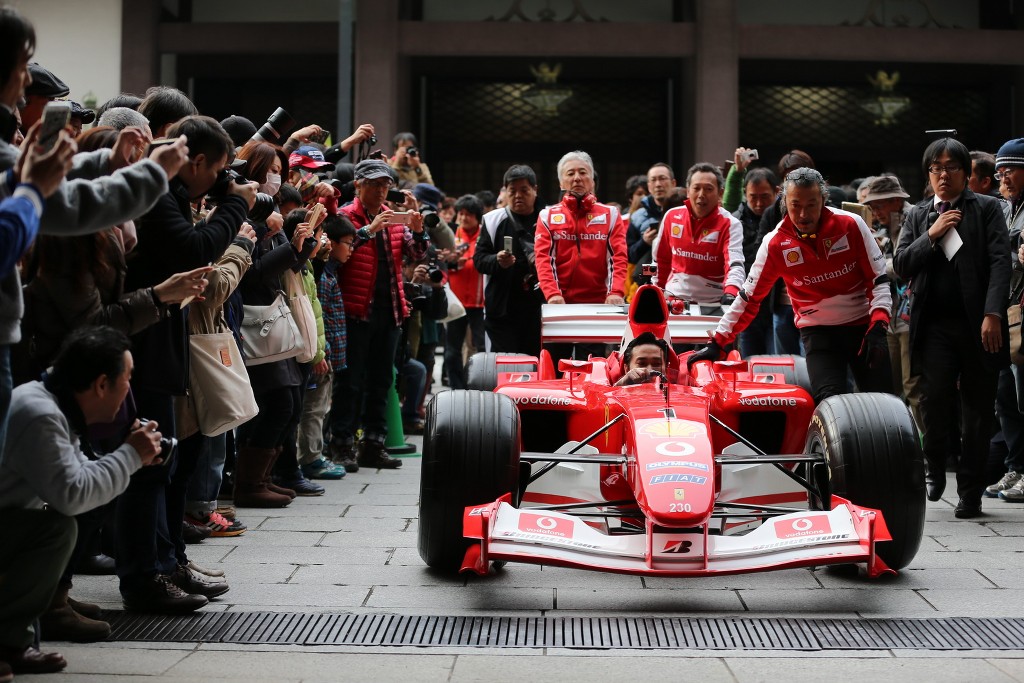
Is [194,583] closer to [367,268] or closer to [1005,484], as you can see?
[367,268]

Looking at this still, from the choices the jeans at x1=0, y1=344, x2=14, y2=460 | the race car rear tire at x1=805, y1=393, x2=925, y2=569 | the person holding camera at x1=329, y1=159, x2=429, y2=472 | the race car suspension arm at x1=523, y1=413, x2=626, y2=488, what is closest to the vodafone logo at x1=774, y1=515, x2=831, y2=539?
the race car rear tire at x1=805, y1=393, x2=925, y2=569

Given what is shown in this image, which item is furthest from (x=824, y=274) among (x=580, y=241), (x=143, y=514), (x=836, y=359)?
(x=143, y=514)

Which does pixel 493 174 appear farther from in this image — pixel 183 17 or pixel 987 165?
pixel 987 165

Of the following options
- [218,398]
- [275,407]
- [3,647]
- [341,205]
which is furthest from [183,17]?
[3,647]

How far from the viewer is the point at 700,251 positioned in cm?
927

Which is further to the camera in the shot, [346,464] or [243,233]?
[346,464]

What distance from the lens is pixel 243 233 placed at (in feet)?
19.5

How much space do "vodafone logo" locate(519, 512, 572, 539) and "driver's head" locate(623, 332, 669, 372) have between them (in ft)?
5.95

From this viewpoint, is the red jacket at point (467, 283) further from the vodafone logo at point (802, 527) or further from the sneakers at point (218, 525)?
the vodafone logo at point (802, 527)

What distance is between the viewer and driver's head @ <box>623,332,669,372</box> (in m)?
6.86

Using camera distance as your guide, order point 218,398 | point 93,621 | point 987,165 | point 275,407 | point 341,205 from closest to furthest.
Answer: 1. point 93,621
2. point 218,398
3. point 275,407
4. point 987,165
5. point 341,205

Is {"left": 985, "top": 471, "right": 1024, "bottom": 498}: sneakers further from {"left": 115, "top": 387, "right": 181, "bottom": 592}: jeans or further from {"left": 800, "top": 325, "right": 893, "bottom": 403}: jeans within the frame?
{"left": 115, "top": 387, "right": 181, "bottom": 592}: jeans

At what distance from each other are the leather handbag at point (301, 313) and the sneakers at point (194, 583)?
93.8 inches

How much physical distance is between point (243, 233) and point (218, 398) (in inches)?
31.9
